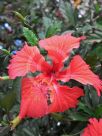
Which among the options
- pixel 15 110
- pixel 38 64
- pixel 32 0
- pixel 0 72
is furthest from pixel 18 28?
pixel 38 64

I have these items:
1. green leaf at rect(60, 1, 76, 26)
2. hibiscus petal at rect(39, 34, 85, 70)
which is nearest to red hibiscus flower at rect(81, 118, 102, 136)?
hibiscus petal at rect(39, 34, 85, 70)

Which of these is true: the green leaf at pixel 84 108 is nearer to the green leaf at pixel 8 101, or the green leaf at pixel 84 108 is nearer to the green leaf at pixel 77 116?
the green leaf at pixel 77 116

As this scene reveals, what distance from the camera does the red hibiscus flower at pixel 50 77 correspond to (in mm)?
891

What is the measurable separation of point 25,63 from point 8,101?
16 centimetres

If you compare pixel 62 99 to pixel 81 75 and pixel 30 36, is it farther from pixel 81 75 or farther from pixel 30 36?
pixel 30 36

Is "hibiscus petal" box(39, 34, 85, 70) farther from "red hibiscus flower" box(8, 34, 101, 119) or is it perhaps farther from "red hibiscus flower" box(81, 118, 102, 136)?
"red hibiscus flower" box(81, 118, 102, 136)

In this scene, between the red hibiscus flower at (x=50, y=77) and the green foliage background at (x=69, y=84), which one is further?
the green foliage background at (x=69, y=84)

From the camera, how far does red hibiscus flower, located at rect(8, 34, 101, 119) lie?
2.92 ft

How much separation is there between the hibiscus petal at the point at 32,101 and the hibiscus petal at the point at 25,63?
1.2 inches

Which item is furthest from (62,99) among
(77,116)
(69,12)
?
(69,12)

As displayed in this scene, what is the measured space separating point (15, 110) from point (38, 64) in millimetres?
219

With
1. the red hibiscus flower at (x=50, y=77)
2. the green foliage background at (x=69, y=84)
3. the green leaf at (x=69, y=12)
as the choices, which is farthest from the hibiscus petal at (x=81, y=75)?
the green leaf at (x=69, y=12)

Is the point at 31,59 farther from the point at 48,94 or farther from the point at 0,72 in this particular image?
the point at 0,72

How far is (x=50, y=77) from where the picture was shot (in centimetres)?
96
